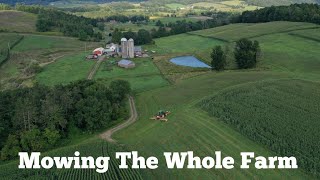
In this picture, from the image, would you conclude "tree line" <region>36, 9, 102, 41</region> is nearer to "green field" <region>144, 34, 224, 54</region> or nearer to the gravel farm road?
"green field" <region>144, 34, 224, 54</region>

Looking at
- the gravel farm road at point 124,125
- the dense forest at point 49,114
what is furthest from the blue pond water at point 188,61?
the dense forest at point 49,114

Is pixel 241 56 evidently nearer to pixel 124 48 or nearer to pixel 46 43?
pixel 124 48

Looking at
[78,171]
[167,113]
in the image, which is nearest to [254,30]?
[167,113]

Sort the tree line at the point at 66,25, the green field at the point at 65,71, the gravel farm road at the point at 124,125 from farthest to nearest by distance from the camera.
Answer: the tree line at the point at 66,25
the green field at the point at 65,71
the gravel farm road at the point at 124,125

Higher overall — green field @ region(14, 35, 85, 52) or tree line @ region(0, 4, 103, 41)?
tree line @ region(0, 4, 103, 41)

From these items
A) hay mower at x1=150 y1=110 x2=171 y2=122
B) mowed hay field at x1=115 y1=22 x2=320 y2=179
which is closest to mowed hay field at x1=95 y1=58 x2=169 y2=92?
mowed hay field at x1=115 y1=22 x2=320 y2=179

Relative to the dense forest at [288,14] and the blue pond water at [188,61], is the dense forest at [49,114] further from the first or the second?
the dense forest at [288,14]

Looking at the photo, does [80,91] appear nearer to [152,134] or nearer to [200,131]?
[152,134]
